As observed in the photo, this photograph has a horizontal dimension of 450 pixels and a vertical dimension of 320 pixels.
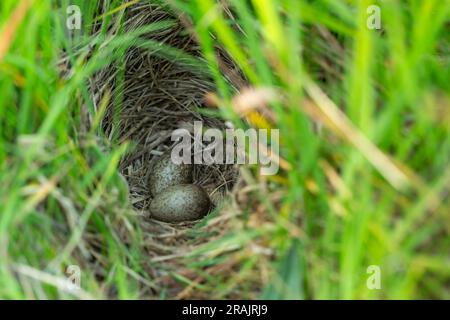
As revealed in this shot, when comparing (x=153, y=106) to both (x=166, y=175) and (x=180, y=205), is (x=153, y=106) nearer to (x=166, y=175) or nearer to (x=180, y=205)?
(x=166, y=175)

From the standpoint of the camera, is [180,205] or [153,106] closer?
[180,205]

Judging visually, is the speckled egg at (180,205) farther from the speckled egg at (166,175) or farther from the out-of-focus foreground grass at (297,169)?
the out-of-focus foreground grass at (297,169)

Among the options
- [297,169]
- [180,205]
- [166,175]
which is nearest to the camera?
[297,169]

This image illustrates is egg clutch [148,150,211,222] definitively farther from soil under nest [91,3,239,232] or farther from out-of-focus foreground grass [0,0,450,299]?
out-of-focus foreground grass [0,0,450,299]

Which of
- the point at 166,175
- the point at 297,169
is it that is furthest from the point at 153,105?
the point at 297,169

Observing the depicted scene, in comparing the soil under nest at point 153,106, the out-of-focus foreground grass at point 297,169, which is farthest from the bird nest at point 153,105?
the out-of-focus foreground grass at point 297,169

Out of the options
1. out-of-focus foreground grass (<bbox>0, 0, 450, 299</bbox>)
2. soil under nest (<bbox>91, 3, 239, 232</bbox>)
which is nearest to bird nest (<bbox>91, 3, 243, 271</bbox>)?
soil under nest (<bbox>91, 3, 239, 232</bbox>)
